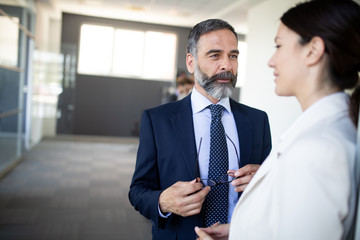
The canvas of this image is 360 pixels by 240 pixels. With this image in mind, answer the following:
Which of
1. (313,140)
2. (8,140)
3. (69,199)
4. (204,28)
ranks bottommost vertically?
(69,199)

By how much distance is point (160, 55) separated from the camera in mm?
11039

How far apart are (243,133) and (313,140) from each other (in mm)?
842

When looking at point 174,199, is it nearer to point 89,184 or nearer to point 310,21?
point 310,21

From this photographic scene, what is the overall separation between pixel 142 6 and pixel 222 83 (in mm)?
7672

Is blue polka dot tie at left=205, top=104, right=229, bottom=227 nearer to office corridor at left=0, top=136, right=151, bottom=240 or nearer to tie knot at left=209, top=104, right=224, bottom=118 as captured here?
tie knot at left=209, top=104, right=224, bottom=118

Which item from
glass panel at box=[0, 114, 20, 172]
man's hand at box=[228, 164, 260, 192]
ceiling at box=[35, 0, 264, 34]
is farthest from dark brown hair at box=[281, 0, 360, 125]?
ceiling at box=[35, 0, 264, 34]

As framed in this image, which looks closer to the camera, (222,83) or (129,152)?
(222,83)

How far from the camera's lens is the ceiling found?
7.84 meters

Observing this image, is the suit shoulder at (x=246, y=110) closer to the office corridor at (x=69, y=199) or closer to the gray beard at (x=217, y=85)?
the gray beard at (x=217, y=85)

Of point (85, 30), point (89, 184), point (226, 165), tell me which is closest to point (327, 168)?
point (226, 165)

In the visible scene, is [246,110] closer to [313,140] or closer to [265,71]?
[313,140]

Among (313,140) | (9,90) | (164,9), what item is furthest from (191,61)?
(164,9)

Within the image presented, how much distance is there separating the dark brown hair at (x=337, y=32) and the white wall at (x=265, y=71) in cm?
472

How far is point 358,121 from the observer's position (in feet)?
2.70
